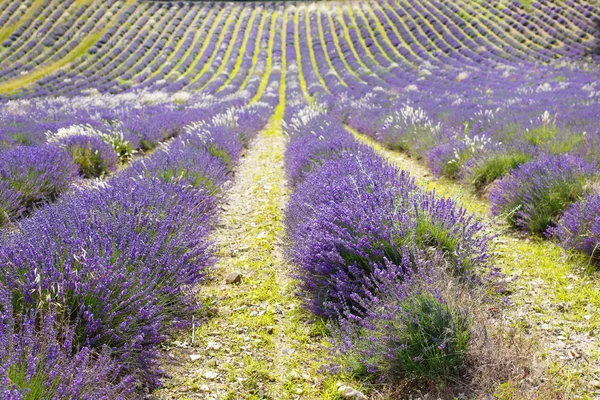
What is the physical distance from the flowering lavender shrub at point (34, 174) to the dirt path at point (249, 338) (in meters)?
2.27

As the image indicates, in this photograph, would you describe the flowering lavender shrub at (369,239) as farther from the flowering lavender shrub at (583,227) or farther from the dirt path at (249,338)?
the flowering lavender shrub at (583,227)

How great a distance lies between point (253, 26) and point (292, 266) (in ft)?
141

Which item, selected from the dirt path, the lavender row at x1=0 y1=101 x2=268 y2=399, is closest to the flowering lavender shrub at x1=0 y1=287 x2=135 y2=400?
the lavender row at x1=0 y1=101 x2=268 y2=399

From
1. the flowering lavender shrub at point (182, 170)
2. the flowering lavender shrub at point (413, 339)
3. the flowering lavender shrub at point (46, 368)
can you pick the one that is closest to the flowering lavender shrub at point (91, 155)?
the flowering lavender shrub at point (182, 170)

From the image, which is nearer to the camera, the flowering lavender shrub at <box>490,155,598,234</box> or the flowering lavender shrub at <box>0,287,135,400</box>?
the flowering lavender shrub at <box>0,287,135,400</box>

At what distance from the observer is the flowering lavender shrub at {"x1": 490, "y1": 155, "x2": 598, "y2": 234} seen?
393 cm

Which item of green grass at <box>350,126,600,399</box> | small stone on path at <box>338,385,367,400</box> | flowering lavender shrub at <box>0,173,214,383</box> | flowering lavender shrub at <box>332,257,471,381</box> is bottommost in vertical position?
green grass at <box>350,126,600,399</box>

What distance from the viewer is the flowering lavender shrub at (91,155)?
22.0 feet

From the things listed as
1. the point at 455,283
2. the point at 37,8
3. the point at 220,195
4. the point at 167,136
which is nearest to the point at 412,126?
the point at 220,195

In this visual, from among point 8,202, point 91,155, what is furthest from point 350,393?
point 91,155

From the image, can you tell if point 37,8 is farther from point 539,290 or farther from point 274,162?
point 539,290

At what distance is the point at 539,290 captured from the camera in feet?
9.91

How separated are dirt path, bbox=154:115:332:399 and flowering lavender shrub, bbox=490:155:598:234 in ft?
7.66

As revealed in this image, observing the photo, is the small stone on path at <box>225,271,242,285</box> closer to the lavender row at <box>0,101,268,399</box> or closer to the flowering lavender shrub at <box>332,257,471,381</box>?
the lavender row at <box>0,101,268,399</box>
